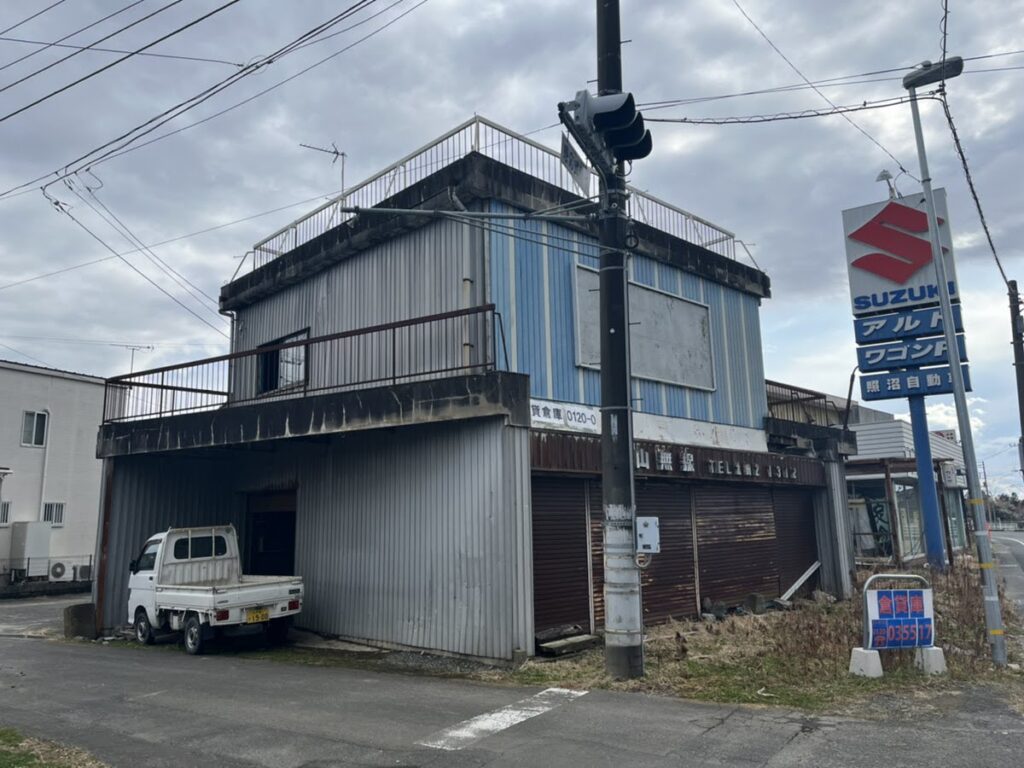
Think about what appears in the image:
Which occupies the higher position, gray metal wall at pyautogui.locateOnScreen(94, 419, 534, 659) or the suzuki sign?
the suzuki sign

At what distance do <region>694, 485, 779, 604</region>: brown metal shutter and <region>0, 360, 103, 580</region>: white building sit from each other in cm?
2382

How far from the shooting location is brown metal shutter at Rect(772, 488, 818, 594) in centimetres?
1831

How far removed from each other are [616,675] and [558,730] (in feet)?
7.22

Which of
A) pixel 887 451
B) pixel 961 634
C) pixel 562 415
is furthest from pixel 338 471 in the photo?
pixel 887 451

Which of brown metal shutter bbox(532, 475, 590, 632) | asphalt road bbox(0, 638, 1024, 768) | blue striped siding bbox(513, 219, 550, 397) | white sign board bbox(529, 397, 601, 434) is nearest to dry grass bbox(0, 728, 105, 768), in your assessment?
asphalt road bbox(0, 638, 1024, 768)

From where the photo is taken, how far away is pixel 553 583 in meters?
12.3

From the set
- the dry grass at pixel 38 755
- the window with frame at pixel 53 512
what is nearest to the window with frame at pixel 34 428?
the window with frame at pixel 53 512

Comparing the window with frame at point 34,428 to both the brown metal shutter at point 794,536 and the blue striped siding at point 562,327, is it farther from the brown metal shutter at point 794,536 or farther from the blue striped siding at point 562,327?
the brown metal shutter at point 794,536

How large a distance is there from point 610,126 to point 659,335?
6995mm

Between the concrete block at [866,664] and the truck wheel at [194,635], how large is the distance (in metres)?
10.2

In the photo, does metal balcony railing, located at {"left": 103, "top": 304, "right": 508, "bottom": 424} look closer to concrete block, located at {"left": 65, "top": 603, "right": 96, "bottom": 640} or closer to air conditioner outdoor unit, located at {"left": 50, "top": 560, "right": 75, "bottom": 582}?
concrete block, located at {"left": 65, "top": 603, "right": 96, "bottom": 640}

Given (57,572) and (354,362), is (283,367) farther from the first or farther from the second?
(57,572)

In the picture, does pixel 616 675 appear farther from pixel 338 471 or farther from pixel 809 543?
pixel 809 543

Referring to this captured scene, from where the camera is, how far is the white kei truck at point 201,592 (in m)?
13.1
